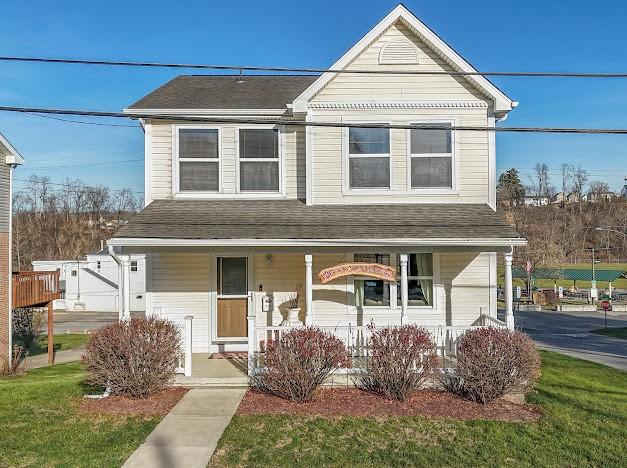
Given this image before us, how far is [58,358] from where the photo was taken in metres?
17.8

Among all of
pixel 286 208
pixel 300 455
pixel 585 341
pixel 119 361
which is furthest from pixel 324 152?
pixel 585 341

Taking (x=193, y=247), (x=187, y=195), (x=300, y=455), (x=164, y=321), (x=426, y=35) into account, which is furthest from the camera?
(x=187, y=195)

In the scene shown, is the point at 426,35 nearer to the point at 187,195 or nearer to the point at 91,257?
the point at 187,195

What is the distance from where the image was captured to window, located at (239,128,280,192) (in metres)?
11.8

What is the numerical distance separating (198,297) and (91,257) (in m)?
34.0

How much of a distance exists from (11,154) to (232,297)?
9274 mm

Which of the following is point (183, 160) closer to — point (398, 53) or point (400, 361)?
point (398, 53)

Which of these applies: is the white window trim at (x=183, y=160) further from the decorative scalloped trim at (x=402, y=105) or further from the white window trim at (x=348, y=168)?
the white window trim at (x=348, y=168)

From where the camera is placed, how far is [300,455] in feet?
19.9

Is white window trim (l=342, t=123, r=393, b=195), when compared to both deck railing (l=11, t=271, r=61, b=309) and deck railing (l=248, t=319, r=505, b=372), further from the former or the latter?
deck railing (l=11, t=271, r=61, b=309)

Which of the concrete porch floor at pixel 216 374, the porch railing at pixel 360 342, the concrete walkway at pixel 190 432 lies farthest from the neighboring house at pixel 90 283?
the concrete walkway at pixel 190 432

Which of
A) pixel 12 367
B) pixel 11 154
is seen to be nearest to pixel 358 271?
pixel 12 367

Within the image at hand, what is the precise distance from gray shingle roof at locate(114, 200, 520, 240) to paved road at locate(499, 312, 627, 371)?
2.65 m

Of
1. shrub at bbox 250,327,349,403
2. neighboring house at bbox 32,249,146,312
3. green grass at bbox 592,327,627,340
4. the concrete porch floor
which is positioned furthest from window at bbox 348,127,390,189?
neighboring house at bbox 32,249,146,312
